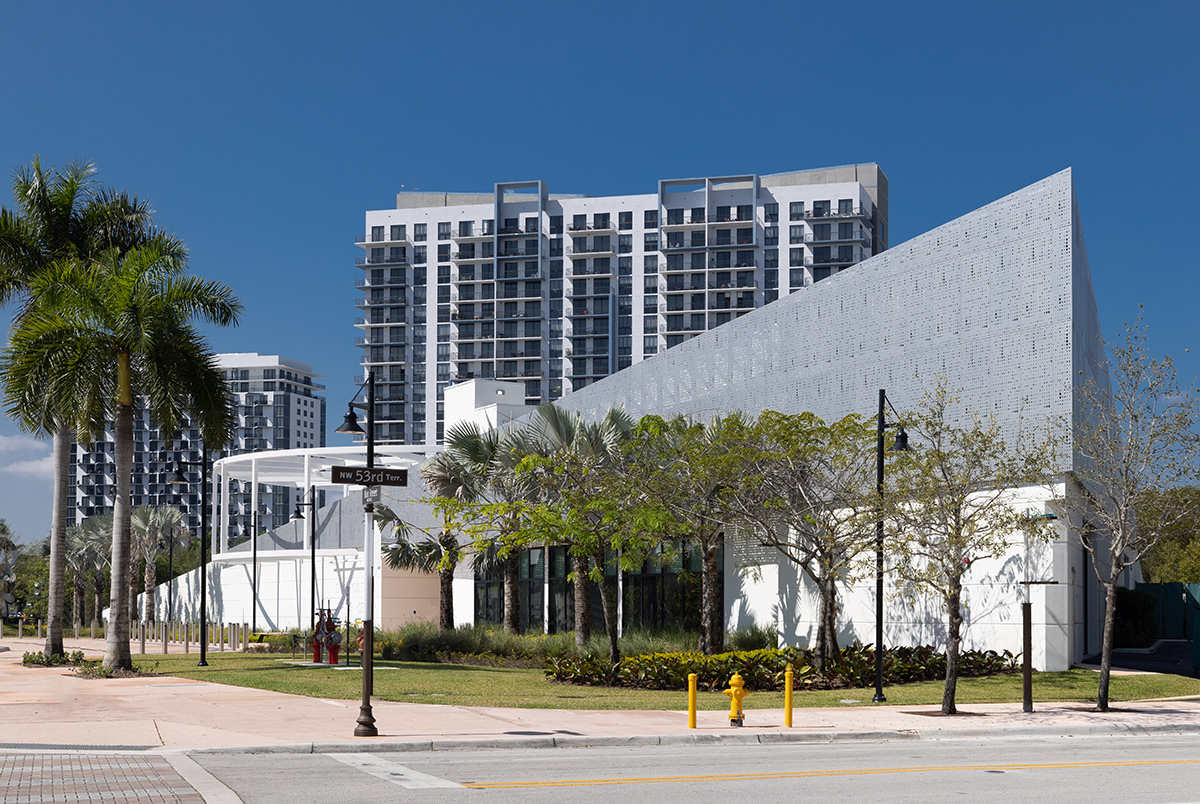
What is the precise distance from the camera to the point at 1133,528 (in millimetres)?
19703

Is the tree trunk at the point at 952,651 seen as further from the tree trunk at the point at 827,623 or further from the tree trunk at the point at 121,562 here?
the tree trunk at the point at 121,562

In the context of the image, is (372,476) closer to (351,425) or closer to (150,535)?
(351,425)

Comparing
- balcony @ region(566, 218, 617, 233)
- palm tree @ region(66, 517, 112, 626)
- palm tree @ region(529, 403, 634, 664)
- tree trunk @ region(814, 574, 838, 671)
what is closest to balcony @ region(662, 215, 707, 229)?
balcony @ region(566, 218, 617, 233)

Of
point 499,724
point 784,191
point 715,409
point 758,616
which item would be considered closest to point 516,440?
point 715,409

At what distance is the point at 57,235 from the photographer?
32.6m

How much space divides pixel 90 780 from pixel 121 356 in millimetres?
18135

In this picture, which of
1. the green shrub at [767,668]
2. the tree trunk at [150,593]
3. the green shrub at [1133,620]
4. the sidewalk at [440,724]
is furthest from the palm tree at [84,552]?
the green shrub at [1133,620]

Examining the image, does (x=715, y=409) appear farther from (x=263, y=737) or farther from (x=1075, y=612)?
(x=263, y=737)

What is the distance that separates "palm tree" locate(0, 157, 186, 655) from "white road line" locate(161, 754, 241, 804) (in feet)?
67.4

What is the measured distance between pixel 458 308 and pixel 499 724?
394 ft

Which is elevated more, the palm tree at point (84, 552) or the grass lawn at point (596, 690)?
the grass lawn at point (596, 690)

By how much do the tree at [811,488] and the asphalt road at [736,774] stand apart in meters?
9.66

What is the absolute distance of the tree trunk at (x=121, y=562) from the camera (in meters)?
27.7

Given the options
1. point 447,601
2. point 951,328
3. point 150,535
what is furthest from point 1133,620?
point 150,535
